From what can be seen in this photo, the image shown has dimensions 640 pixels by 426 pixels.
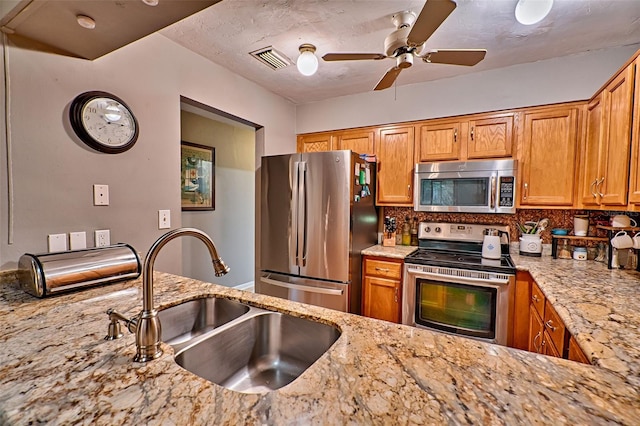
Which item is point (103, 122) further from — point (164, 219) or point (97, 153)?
point (164, 219)

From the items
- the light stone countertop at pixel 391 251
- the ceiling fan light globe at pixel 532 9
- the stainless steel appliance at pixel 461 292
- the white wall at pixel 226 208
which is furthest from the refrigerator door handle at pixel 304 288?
Answer: the ceiling fan light globe at pixel 532 9

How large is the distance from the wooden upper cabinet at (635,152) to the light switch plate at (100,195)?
2885mm

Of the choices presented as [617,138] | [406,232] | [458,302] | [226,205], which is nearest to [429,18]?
[617,138]

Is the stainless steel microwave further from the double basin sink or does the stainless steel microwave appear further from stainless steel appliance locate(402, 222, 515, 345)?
the double basin sink

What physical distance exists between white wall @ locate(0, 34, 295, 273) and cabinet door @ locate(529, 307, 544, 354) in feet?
7.95

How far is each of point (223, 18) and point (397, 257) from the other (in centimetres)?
220

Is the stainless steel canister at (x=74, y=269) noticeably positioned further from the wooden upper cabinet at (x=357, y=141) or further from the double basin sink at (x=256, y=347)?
the wooden upper cabinet at (x=357, y=141)

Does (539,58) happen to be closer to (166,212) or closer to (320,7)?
(320,7)

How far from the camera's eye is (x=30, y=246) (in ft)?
4.69

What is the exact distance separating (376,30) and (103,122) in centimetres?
181

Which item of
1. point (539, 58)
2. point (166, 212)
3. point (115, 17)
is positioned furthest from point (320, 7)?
point (539, 58)

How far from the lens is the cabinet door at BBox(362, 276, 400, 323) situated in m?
2.52

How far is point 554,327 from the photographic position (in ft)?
4.77

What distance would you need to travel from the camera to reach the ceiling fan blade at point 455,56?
161 centimetres
